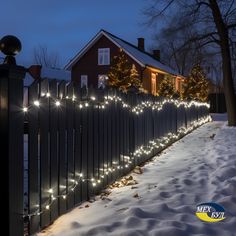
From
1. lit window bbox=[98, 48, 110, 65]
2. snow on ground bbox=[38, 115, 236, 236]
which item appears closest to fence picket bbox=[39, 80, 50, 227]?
snow on ground bbox=[38, 115, 236, 236]

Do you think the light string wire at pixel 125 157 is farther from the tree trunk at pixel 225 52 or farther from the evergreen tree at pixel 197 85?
the evergreen tree at pixel 197 85

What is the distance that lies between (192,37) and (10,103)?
2189cm

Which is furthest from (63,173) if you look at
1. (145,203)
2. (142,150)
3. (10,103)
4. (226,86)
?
(226,86)

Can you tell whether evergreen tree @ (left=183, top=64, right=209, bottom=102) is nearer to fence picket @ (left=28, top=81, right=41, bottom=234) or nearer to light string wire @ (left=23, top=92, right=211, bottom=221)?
light string wire @ (left=23, top=92, right=211, bottom=221)

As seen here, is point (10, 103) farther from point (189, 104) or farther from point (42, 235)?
point (189, 104)

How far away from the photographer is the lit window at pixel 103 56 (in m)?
38.4

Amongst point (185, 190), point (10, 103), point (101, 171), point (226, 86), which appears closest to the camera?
point (10, 103)

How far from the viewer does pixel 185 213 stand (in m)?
4.89

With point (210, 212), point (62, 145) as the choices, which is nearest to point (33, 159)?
point (62, 145)

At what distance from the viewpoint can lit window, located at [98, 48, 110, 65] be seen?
38.4 metres

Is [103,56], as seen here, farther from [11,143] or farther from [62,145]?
[11,143]

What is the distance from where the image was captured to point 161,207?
516 cm

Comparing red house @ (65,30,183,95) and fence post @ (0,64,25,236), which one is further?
red house @ (65,30,183,95)

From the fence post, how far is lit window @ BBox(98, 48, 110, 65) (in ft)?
114
